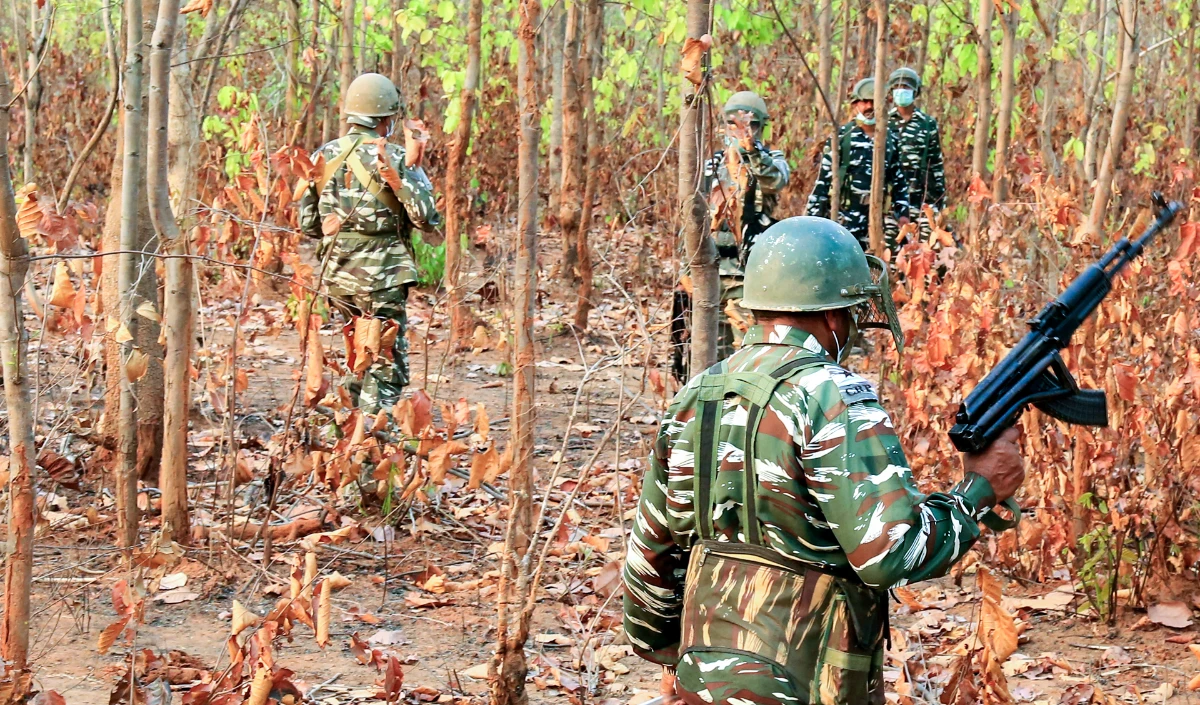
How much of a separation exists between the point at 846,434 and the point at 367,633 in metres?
2.86

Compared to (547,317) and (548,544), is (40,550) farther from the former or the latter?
(547,317)

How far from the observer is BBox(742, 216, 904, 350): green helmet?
2.37m

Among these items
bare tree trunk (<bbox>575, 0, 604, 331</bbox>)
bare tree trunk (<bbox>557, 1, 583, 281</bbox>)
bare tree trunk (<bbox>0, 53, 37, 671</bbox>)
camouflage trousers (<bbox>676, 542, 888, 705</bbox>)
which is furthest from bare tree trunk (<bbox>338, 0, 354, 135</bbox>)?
camouflage trousers (<bbox>676, 542, 888, 705</bbox>)

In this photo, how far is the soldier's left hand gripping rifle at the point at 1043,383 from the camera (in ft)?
7.92

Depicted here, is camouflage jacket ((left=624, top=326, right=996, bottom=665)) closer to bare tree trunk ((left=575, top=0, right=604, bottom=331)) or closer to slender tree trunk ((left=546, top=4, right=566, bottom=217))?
bare tree trunk ((left=575, top=0, right=604, bottom=331))

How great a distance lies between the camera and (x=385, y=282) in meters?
5.95

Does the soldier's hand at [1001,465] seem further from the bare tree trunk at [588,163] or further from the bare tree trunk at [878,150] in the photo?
the bare tree trunk at [588,163]

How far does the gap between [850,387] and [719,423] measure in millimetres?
261

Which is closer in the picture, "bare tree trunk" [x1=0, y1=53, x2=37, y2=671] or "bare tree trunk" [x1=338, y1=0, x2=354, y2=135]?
"bare tree trunk" [x1=0, y1=53, x2=37, y2=671]

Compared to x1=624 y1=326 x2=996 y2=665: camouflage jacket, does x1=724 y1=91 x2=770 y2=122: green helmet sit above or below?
above

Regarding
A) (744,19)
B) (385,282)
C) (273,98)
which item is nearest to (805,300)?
(385,282)

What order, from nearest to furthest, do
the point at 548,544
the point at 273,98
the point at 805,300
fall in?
the point at 805,300 → the point at 548,544 → the point at 273,98

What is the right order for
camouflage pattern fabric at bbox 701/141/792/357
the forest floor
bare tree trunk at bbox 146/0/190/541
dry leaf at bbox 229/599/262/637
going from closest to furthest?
dry leaf at bbox 229/599/262/637, the forest floor, bare tree trunk at bbox 146/0/190/541, camouflage pattern fabric at bbox 701/141/792/357

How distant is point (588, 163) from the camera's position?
9906 millimetres
